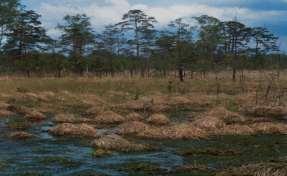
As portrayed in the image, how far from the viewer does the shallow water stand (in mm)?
14570

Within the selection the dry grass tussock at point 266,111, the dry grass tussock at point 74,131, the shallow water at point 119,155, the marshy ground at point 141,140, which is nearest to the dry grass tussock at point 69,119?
the marshy ground at point 141,140

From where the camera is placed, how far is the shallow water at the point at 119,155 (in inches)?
574

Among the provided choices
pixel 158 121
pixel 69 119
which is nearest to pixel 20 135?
pixel 69 119

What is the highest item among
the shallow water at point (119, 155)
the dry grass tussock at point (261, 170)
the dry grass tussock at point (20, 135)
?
the dry grass tussock at point (261, 170)

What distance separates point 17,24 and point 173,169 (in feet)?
180

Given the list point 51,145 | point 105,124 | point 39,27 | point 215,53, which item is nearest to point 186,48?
point 215,53

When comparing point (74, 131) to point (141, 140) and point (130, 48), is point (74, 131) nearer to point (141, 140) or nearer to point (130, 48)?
point (141, 140)

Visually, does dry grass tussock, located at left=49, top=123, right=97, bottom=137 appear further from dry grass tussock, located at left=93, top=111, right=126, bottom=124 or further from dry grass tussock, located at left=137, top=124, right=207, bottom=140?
dry grass tussock, located at left=93, top=111, right=126, bottom=124

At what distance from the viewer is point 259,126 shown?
75.3ft

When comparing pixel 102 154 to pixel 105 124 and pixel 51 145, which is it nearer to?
pixel 51 145

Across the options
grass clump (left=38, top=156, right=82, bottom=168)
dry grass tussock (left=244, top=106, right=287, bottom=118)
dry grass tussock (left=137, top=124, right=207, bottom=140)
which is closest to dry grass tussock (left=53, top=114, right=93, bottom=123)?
dry grass tussock (left=137, top=124, right=207, bottom=140)

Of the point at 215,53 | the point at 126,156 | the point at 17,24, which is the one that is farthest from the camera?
the point at 215,53

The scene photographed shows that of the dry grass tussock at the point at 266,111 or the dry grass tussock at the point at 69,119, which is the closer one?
the dry grass tussock at the point at 69,119

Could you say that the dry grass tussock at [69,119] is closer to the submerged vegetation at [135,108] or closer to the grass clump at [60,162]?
the submerged vegetation at [135,108]
